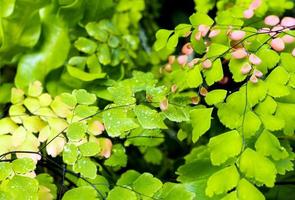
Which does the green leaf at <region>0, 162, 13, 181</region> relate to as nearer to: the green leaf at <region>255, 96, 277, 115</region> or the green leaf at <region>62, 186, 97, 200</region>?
the green leaf at <region>62, 186, 97, 200</region>

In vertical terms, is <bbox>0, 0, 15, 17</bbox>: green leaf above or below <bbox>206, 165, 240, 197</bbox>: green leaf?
above

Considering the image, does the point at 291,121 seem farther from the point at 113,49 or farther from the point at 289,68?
the point at 113,49

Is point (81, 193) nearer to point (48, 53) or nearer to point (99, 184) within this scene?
point (99, 184)

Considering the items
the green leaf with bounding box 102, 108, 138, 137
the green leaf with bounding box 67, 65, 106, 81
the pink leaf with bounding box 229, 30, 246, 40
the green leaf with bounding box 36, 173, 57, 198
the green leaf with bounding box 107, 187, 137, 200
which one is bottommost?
the green leaf with bounding box 36, 173, 57, 198

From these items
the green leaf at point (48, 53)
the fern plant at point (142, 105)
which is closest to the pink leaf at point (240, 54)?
the fern plant at point (142, 105)

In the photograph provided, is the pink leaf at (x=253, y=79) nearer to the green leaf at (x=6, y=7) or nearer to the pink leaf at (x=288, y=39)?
the pink leaf at (x=288, y=39)

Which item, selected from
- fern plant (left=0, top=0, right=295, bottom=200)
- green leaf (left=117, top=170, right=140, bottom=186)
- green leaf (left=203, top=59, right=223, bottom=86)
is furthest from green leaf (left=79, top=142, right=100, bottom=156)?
green leaf (left=203, top=59, right=223, bottom=86)

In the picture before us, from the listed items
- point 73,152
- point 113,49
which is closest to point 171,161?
point 113,49

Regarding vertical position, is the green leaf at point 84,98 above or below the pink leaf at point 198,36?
below
